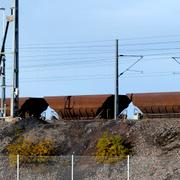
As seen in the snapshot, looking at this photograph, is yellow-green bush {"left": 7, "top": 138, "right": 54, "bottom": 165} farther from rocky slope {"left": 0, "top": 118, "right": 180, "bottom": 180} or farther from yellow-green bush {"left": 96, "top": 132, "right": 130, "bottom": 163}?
yellow-green bush {"left": 96, "top": 132, "right": 130, "bottom": 163}

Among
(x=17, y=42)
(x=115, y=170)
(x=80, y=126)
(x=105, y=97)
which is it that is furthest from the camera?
(x=105, y=97)

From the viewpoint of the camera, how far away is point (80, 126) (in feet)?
152

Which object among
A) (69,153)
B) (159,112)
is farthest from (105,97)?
(69,153)

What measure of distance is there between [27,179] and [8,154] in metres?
5.20

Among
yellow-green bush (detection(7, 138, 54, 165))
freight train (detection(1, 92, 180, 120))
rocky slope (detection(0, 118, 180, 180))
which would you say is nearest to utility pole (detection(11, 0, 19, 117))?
rocky slope (detection(0, 118, 180, 180))

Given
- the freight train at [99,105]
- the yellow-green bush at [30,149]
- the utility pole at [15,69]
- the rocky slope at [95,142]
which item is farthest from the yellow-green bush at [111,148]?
the utility pole at [15,69]

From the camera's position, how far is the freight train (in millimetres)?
52281

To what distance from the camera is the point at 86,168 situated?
1484 inches

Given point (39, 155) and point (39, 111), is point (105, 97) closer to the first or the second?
point (39, 111)

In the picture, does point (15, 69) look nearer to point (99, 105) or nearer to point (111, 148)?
point (99, 105)

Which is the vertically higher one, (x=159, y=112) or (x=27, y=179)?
(x=159, y=112)

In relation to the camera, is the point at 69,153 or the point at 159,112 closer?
the point at 69,153

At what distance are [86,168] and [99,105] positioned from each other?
17.4 m

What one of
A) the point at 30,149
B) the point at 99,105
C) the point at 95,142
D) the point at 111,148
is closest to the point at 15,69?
the point at 99,105
